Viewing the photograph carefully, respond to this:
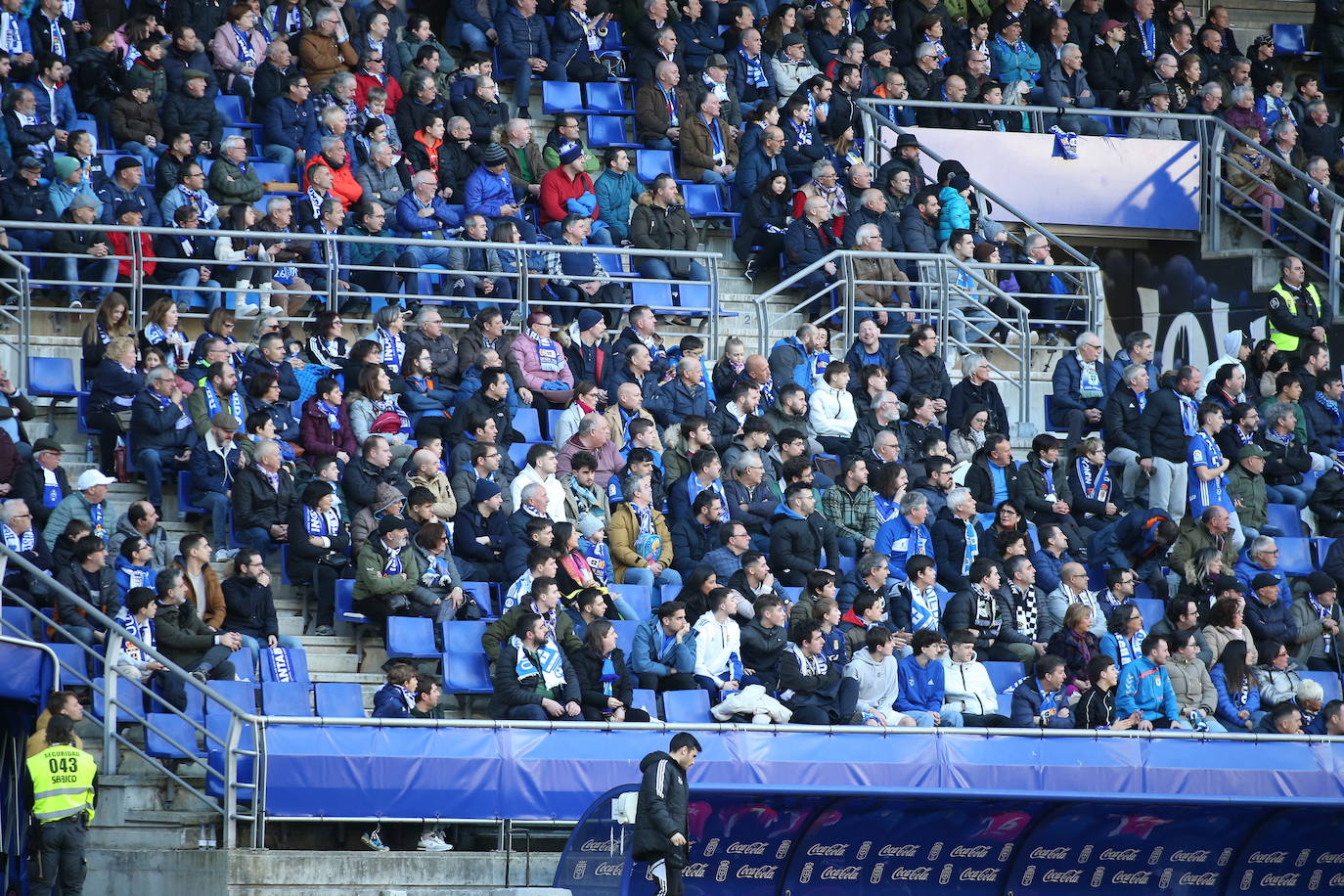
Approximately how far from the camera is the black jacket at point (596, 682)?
1383cm

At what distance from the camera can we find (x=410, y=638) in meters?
14.2

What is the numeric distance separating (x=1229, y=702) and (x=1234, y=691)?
0.15m

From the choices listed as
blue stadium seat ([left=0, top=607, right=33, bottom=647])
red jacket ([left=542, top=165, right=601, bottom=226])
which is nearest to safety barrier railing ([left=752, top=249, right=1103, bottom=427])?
red jacket ([left=542, top=165, right=601, bottom=226])

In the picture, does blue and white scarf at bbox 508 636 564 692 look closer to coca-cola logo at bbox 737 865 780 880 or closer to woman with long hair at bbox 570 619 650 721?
woman with long hair at bbox 570 619 650 721

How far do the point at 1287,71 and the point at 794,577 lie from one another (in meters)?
11.5

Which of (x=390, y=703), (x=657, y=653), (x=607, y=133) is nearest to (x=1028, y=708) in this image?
(x=657, y=653)

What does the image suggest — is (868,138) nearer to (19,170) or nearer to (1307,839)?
(19,170)

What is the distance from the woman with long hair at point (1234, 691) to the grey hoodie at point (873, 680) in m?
2.66

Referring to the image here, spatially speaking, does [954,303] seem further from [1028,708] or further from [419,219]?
[1028,708]

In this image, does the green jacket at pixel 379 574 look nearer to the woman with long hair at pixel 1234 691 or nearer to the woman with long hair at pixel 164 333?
the woman with long hair at pixel 164 333

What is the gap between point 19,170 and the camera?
55.8ft

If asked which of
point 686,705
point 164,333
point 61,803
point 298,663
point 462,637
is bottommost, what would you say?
point 61,803

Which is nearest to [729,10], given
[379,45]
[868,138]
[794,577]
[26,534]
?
[868,138]

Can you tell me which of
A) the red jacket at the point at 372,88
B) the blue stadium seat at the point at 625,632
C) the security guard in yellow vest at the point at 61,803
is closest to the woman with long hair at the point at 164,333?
the blue stadium seat at the point at 625,632
